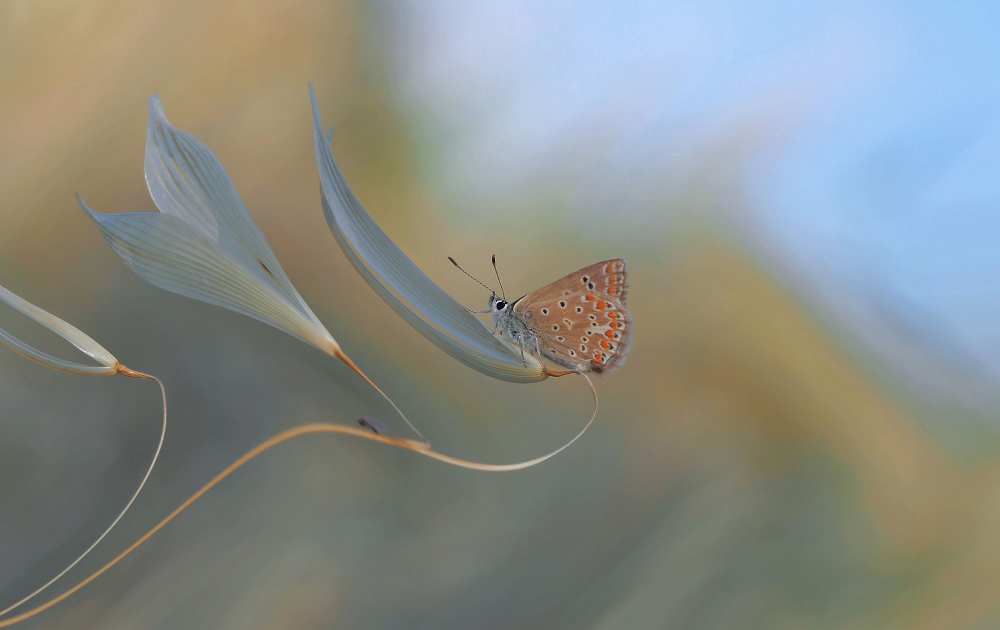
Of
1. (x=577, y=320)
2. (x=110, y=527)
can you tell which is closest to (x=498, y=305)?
(x=577, y=320)

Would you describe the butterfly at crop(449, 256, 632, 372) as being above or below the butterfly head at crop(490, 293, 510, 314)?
below

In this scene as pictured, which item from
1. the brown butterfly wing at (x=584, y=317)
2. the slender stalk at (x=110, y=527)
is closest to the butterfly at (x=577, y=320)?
the brown butterfly wing at (x=584, y=317)

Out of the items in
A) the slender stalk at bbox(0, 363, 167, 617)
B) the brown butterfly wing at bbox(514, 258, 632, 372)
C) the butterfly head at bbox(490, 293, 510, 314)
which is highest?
the slender stalk at bbox(0, 363, 167, 617)

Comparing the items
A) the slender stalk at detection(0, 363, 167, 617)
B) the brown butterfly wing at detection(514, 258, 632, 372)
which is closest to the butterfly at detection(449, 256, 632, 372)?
the brown butterfly wing at detection(514, 258, 632, 372)

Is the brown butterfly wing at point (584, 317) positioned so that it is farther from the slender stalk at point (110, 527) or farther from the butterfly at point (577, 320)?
the slender stalk at point (110, 527)

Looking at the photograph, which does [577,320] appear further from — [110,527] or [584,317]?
[110,527]

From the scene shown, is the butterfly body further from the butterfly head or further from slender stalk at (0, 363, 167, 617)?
slender stalk at (0, 363, 167, 617)

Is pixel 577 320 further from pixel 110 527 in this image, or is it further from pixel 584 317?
pixel 110 527

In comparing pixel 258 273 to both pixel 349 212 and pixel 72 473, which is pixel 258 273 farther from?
pixel 72 473
